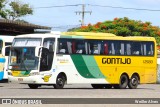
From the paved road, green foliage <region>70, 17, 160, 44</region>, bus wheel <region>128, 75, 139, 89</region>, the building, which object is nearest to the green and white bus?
bus wheel <region>128, 75, 139, 89</region>

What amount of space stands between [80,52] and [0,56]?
181 inches

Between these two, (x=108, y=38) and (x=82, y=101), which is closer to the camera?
(x=82, y=101)

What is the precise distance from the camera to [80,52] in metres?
33.9

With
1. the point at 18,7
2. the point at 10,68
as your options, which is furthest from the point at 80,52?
the point at 18,7

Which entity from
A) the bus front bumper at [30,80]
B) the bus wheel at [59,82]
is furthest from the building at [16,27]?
the bus front bumper at [30,80]

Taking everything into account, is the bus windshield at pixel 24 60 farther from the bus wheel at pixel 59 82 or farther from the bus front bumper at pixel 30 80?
the bus wheel at pixel 59 82

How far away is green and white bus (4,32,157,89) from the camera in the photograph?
3234 centimetres

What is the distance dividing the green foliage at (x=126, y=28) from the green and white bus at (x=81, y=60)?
39.4m

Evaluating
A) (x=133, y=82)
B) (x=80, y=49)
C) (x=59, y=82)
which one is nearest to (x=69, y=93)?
(x=59, y=82)

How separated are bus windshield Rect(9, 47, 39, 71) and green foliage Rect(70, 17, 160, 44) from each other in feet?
144

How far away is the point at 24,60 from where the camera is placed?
32.5 metres

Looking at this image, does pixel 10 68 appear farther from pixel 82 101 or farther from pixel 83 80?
pixel 82 101

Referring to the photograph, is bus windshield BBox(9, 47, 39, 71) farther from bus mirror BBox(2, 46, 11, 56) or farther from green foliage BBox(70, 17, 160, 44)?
green foliage BBox(70, 17, 160, 44)

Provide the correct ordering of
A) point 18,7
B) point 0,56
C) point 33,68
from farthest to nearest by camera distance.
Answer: point 18,7
point 0,56
point 33,68
